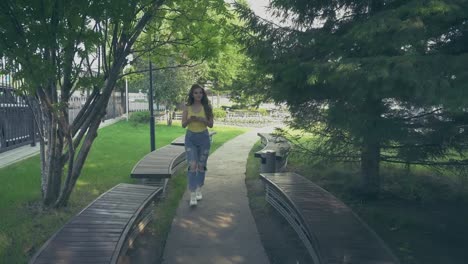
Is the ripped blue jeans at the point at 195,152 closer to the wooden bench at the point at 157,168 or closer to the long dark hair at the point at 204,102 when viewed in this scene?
the long dark hair at the point at 204,102

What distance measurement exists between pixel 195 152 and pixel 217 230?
57.4 inches

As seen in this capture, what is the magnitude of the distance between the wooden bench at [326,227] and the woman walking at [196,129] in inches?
45.0

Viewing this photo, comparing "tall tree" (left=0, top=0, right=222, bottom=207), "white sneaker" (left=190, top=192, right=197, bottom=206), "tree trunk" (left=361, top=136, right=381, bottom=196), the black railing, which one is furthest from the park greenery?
the black railing

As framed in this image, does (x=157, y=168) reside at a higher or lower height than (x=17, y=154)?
higher

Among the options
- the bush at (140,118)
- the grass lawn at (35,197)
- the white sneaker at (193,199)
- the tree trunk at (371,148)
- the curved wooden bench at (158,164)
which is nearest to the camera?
the grass lawn at (35,197)

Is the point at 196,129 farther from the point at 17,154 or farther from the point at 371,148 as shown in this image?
the point at 17,154

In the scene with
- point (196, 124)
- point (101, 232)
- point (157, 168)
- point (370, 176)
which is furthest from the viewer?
point (157, 168)

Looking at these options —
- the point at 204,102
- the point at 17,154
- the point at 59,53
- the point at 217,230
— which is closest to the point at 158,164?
the point at 204,102

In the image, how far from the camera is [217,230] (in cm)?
532

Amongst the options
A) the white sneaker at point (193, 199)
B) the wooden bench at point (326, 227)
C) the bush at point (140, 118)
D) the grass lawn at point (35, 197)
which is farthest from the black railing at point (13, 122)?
the bush at point (140, 118)

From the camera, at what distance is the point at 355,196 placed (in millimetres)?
6734

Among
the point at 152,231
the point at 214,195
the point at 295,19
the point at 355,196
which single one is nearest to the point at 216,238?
the point at 152,231

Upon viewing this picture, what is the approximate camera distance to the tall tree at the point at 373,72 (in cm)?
371

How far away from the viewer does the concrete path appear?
14.6ft
